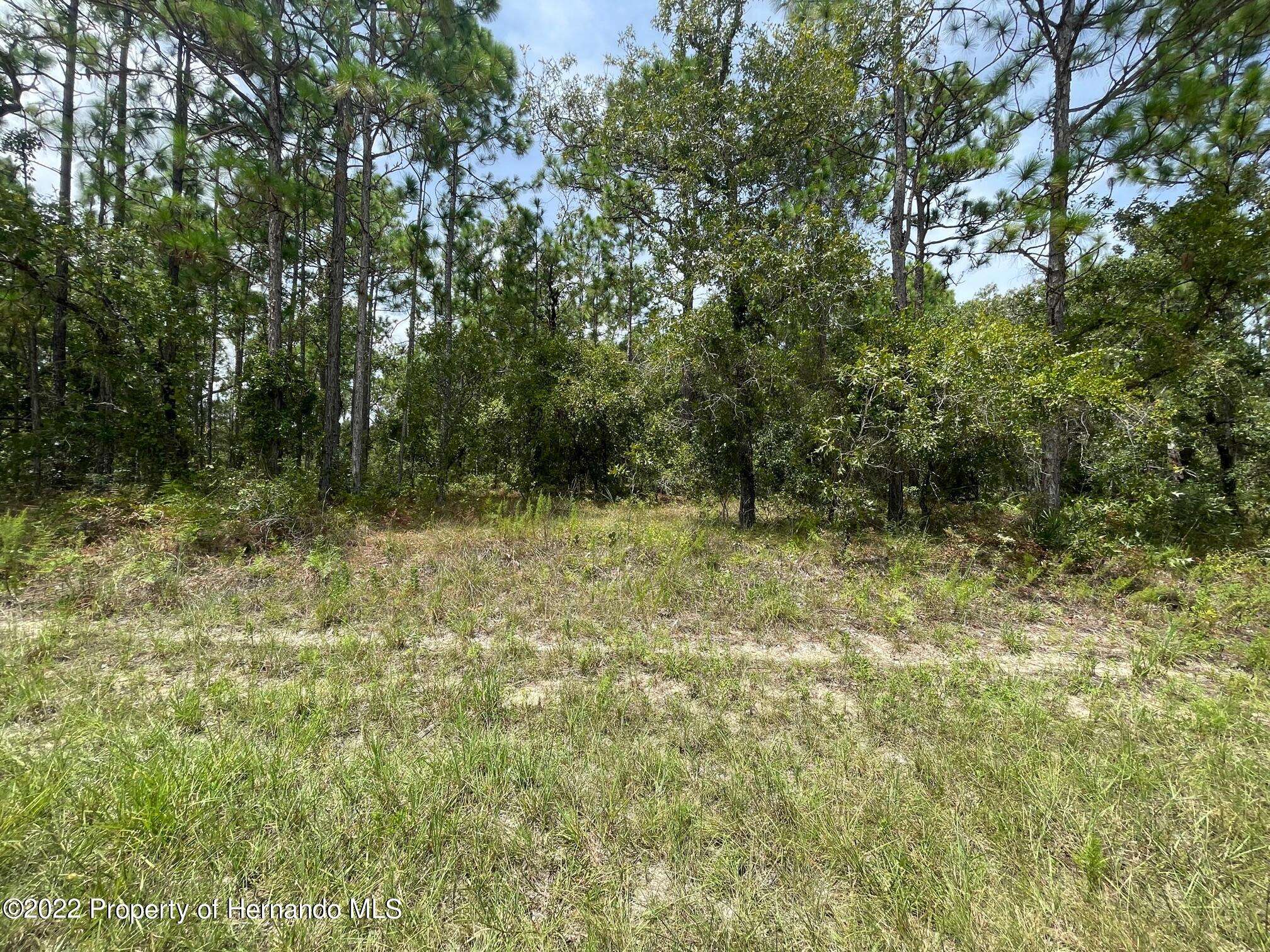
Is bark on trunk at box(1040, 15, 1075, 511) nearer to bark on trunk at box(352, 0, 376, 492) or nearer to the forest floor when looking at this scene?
the forest floor

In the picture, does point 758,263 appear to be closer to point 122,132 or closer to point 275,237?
point 275,237

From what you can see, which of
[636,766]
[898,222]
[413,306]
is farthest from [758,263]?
[413,306]

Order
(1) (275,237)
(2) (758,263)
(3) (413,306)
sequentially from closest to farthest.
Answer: (2) (758,263), (1) (275,237), (3) (413,306)

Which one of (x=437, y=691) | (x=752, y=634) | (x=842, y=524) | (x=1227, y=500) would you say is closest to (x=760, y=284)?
(x=842, y=524)

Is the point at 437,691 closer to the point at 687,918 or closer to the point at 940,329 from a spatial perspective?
the point at 687,918

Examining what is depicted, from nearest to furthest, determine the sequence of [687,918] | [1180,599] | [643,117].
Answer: [687,918] → [1180,599] → [643,117]

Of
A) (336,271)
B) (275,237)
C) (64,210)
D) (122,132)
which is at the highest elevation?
(122,132)

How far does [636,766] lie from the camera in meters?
2.50

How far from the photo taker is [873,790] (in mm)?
2309

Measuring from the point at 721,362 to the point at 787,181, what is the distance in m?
4.65

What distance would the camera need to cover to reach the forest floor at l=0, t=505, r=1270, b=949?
1.74 m
